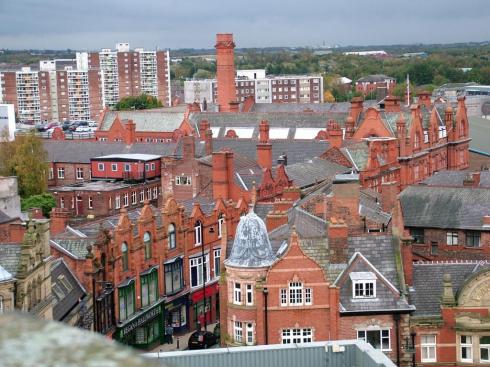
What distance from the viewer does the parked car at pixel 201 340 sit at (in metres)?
49.1

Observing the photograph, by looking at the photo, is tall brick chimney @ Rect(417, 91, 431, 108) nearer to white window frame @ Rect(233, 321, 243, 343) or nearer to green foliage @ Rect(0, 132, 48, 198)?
green foliage @ Rect(0, 132, 48, 198)

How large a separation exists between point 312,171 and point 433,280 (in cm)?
4068

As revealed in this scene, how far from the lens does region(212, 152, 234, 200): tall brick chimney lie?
67.4 meters

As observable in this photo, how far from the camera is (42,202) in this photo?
87375mm

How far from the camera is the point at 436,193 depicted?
2333 inches

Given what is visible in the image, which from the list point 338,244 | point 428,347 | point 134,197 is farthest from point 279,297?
point 134,197

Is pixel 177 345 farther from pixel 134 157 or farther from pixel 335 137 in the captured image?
pixel 134 157

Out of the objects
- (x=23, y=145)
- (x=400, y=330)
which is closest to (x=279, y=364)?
(x=400, y=330)

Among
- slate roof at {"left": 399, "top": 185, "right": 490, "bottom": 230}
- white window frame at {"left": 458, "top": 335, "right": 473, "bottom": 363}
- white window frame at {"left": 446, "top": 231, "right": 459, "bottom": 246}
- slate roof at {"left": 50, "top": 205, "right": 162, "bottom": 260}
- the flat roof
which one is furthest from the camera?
the flat roof

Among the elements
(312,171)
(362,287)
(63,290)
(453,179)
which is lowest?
(63,290)

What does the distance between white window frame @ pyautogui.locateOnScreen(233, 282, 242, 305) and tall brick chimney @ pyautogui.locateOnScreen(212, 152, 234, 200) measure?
30831 mm

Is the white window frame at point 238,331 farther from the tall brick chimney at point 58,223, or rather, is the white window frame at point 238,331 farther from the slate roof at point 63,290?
the tall brick chimney at point 58,223

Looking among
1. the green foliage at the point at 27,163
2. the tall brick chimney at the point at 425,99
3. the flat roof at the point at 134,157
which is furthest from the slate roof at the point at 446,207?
the green foliage at the point at 27,163

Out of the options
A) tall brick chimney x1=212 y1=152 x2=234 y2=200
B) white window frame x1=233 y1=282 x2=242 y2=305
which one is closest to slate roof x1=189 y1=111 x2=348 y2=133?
tall brick chimney x1=212 y1=152 x2=234 y2=200
